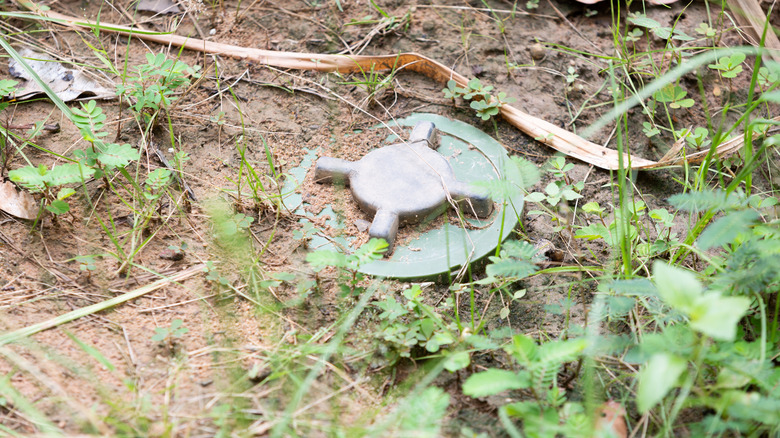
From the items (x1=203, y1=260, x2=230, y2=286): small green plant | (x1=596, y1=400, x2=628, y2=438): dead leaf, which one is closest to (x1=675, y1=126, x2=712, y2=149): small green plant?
(x1=596, y1=400, x2=628, y2=438): dead leaf

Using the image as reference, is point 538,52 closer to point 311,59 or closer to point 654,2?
point 654,2

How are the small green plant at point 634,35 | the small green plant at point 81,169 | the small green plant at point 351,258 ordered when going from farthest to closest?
the small green plant at point 634,35
the small green plant at point 81,169
the small green plant at point 351,258

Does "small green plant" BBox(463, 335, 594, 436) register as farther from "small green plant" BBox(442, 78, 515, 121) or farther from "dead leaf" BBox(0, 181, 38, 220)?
"dead leaf" BBox(0, 181, 38, 220)

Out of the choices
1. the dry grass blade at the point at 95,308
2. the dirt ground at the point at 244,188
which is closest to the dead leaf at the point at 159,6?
the dirt ground at the point at 244,188

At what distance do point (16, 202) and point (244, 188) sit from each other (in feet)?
2.29

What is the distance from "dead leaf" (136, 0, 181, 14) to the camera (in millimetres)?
2695

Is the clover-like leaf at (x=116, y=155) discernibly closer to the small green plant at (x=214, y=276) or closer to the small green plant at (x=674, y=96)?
the small green plant at (x=214, y=276)

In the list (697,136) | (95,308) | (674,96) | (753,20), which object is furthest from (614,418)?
(753,20)

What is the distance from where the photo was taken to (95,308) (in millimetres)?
1646

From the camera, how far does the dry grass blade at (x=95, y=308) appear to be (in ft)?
5.00

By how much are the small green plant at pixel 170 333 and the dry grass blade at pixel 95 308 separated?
0.17 m

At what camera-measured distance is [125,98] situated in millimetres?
2326

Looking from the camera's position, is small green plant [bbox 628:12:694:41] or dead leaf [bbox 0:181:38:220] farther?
small green plant [bbox 628:12:694:41]

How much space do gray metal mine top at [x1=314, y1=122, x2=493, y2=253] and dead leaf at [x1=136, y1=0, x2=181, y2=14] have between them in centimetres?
121
